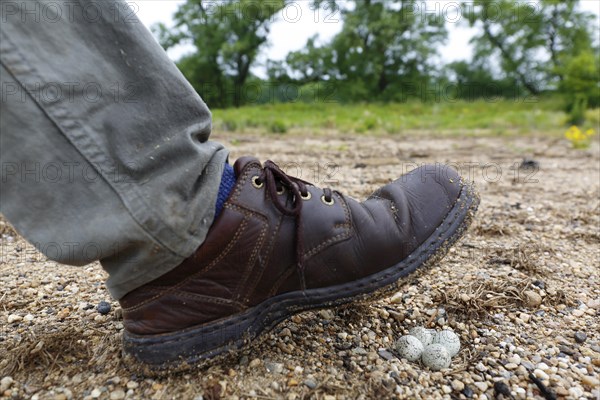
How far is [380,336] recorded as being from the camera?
1.12 metres

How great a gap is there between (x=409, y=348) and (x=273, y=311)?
33 centimetres

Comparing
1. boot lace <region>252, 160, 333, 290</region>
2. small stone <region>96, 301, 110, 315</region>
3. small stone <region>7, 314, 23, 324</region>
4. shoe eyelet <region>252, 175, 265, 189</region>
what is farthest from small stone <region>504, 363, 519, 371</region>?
small stone <region>7, 314, 23, 324</region>

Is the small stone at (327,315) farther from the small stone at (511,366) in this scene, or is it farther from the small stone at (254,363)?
the small stone at (511,366)

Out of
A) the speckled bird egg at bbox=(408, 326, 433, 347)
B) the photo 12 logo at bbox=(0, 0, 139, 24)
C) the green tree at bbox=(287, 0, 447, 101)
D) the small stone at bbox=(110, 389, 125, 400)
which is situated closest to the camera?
the photo 12 logo at bbox=(0, 0, 139, 24)

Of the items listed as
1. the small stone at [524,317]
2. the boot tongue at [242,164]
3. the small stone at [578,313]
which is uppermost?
the boot tongue at [242,164]

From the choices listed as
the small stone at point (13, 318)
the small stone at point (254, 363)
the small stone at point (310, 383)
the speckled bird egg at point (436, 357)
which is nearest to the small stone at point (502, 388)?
the speckled bird egg at point (436, 357)

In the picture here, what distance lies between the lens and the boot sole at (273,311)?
35.8 inches

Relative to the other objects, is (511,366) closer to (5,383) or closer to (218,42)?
(5,383)

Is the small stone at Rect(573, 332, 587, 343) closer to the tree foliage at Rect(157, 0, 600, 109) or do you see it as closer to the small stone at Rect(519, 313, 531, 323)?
the small stone at Rect(519, 313, 531, 323)

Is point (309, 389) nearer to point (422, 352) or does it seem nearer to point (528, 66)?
point (422, 352)

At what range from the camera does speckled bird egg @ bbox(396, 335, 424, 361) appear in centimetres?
103

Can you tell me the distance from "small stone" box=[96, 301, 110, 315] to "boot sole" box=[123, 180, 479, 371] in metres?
0.31

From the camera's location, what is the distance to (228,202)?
923 mm

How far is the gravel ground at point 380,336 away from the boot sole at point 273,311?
0.05m
